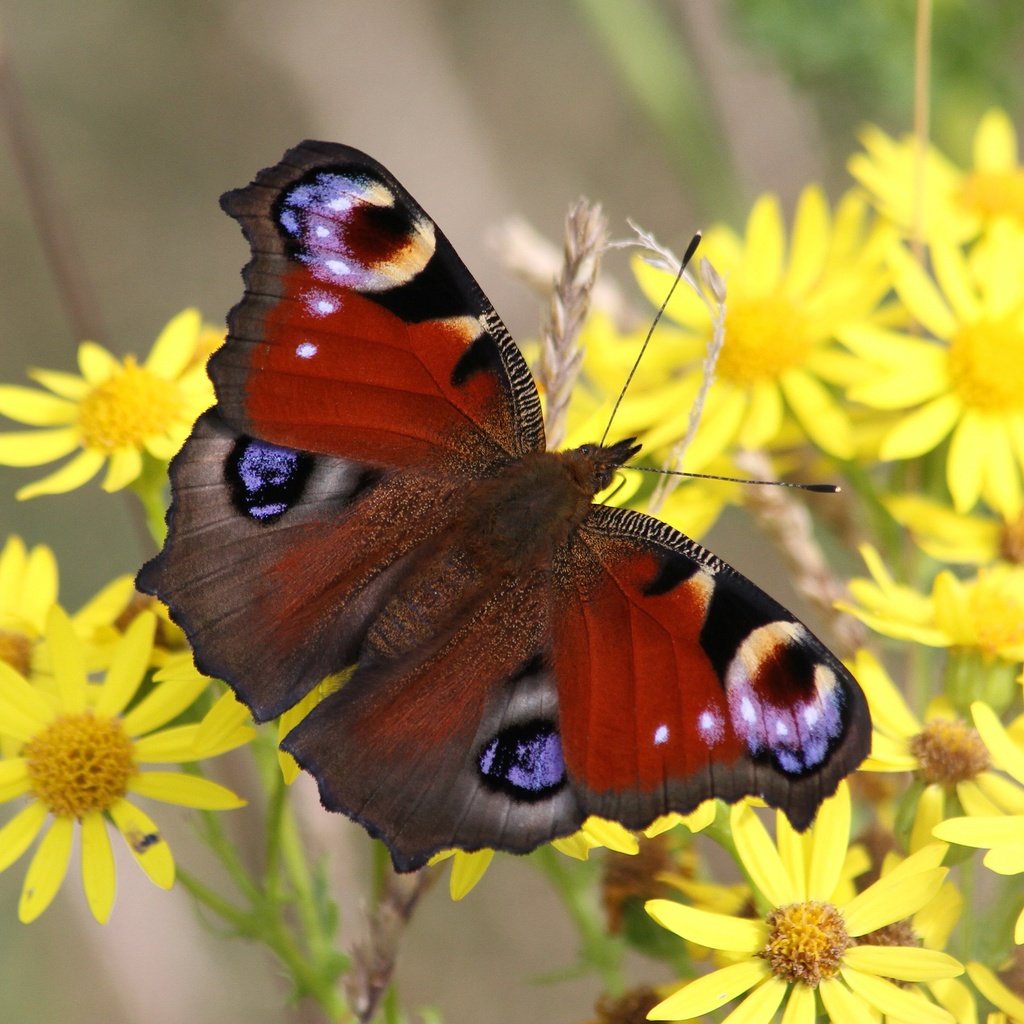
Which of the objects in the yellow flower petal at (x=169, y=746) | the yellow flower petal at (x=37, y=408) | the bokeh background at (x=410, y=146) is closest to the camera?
the yellow flower petal at (x=169, y=746)

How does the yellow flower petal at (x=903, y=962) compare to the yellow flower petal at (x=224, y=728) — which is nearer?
the yellow flower petal at (x=903, y=962)

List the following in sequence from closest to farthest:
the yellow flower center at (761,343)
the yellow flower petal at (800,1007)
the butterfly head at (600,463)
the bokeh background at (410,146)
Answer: the yellow flower petal at (800,1007) < the butterfly head at (600,463) < the yellow flower center at (761,343) < the bokeh background at (410,146)

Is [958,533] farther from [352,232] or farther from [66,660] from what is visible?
[66,660]

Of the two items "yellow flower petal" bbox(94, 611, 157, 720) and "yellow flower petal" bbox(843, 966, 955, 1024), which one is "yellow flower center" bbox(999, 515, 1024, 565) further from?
"yellow flower petal" bbox(94, 611, 157, 720)

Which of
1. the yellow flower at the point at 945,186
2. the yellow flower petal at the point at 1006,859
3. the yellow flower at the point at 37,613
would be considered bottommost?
the yellow flower at the point at 37,613

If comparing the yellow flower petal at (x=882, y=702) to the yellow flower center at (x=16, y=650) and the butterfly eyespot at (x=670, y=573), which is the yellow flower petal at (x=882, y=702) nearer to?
the butterfly eyespot at (x=670, y=573)

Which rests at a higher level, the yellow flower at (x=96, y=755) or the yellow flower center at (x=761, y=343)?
the yellow flower center at (x=761, y=343)

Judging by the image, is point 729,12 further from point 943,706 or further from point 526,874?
point 526,874

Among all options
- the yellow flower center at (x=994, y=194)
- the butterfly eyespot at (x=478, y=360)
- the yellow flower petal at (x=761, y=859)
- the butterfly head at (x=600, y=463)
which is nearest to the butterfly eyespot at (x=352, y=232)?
the butterfly eyespot at (x=478, y=360)
